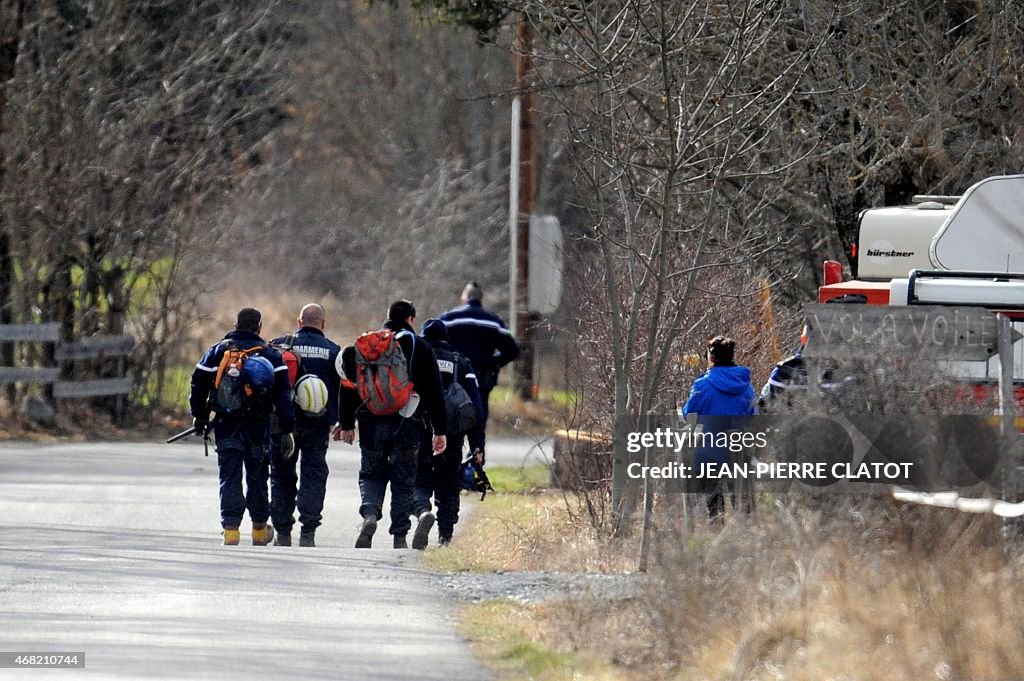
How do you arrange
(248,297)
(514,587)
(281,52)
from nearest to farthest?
(514,587) → (281,52) → (248,297)

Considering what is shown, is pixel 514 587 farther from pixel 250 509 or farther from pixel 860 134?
pixel 860 134

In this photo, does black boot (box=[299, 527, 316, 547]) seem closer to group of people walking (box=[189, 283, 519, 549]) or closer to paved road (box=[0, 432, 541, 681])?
group of people walking (box=[189, 283, 519, 549])

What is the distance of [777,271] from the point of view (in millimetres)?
15805

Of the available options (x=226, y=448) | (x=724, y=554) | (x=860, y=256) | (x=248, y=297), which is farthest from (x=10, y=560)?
(x=248, y=297)

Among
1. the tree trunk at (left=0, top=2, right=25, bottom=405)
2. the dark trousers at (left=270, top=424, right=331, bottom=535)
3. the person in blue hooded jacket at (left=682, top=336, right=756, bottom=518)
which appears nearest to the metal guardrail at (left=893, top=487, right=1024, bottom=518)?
the person in blue hooded jacket at (left=682, top=336, right=756, bottom=518)

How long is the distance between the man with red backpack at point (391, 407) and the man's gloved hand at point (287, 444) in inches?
15.3

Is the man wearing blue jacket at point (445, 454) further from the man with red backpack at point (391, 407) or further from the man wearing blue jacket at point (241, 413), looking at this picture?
the man wearing blue jacket at point (241, 413)

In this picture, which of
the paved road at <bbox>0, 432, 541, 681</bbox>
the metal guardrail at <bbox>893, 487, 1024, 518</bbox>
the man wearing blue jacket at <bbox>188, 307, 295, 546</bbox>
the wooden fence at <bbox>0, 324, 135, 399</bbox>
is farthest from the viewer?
the wooden fence at <bbox>0, 324, 135, 399</bbox>

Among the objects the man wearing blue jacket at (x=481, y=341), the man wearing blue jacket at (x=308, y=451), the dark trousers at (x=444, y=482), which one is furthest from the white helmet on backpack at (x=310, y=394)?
the man wearing blue jacket at (x=481, y=341)

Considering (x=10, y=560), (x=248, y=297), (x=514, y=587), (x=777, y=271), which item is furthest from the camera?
(x=248, y=297)

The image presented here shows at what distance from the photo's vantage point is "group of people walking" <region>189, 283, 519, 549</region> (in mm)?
12227

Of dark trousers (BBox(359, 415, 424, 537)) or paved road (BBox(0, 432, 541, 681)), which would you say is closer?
paved road (BBox(0, 432, 541, 681))

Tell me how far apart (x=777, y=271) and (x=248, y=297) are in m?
23.3

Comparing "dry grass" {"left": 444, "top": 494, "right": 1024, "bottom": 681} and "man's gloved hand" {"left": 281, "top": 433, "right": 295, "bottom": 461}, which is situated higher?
Result: "man's gloved hand" {"left": 281, "top": 433, "right": 295, "bottom": 461}
